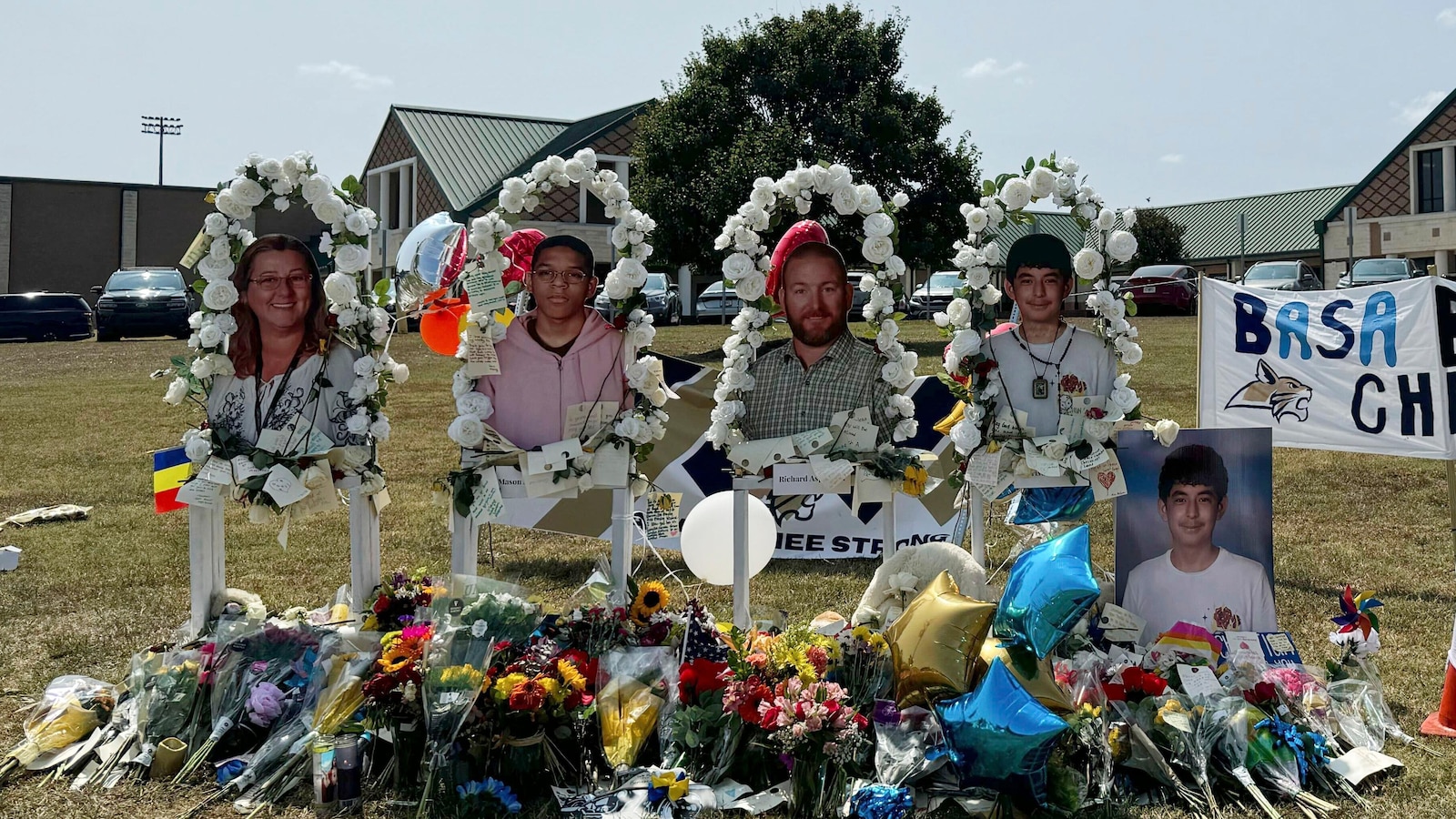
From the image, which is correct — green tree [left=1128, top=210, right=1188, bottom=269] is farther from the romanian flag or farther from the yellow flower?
the romanian flag

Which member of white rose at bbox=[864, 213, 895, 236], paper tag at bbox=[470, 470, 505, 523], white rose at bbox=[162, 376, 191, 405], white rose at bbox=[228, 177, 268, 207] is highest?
white rose at bbox=[228, 177, 268, 207]

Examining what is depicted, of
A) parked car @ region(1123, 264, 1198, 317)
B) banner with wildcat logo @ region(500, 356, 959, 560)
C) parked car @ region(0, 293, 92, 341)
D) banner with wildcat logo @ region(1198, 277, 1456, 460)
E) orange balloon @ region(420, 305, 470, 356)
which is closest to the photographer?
orange balloon @ region(420, 305, 470, 356)

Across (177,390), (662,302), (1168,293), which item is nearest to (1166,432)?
(177,390)

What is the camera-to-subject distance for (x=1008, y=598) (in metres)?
4.14

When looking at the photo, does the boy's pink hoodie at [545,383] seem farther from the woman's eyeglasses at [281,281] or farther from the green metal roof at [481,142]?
the green metal roof at [481,142]

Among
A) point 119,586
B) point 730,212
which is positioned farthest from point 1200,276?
point 730,212

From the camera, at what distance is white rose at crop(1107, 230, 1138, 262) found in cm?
507

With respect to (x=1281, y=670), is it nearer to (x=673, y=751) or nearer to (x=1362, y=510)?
(x=673, y=751)

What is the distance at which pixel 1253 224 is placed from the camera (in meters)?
42.2

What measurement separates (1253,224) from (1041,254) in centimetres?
4112

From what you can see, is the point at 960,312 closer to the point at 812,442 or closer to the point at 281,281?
the point at 812,442

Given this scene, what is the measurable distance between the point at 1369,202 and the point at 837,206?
33.3 m

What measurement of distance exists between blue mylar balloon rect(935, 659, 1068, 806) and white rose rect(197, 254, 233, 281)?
11.6 feet

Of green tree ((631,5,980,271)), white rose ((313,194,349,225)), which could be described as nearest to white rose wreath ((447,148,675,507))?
white rose ((313,194,349,225))
